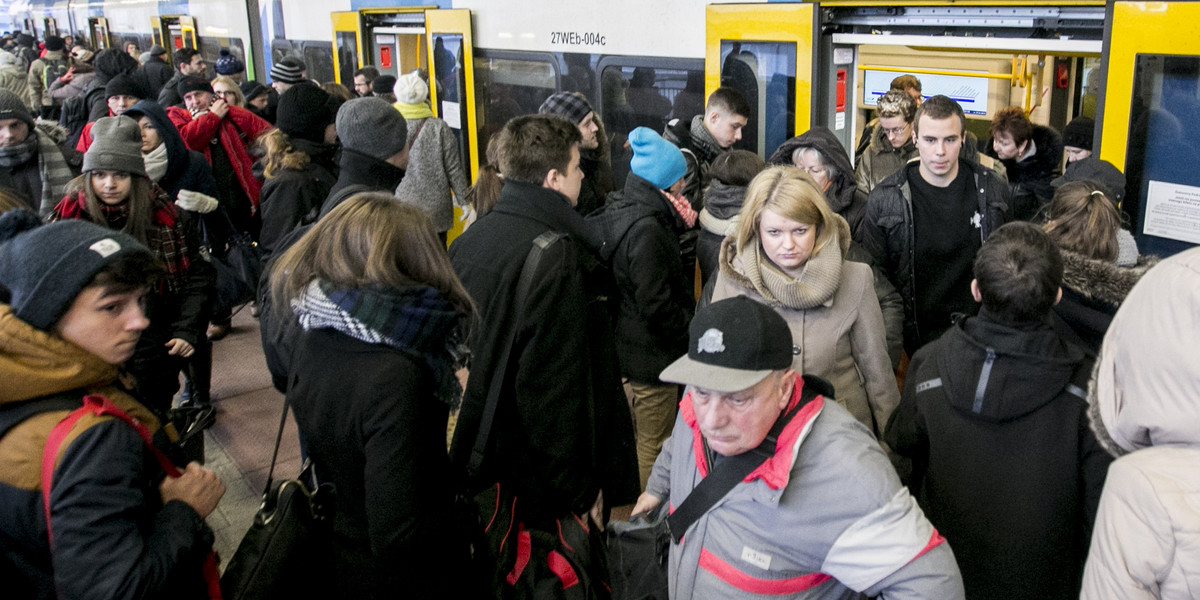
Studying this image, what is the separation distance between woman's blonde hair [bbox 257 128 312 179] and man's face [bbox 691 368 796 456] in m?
3.22

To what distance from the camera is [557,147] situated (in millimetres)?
2854

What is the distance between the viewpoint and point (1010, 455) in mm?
2162

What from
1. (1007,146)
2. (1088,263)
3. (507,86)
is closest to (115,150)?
(1088,263)

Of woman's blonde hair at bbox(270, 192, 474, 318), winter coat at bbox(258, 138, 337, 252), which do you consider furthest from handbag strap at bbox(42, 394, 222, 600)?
winter coat at bbox(258, 138, 337, 252)

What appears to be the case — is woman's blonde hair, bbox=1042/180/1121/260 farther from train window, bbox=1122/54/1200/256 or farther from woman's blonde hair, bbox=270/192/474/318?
woman's blonde hair, bbox=270/192/474/318

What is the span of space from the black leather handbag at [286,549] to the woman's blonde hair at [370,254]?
320 mm

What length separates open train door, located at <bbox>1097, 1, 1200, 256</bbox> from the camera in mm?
3143

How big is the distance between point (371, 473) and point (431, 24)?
595 centimetres

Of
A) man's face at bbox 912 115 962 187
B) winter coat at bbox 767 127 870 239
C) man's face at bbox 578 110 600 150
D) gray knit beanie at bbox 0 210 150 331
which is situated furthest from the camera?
man's face at bbox 578 110 600 150

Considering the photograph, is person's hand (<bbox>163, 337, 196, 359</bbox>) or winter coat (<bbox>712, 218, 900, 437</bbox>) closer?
winter coat (<bbox>712, 218, 900, 437</bbox>)

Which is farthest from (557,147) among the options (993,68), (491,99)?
(993,68)

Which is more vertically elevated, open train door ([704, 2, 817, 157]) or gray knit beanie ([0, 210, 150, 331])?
open train door ([704, 2, 817, 157])

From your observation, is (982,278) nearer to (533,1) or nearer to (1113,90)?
(1113,90)

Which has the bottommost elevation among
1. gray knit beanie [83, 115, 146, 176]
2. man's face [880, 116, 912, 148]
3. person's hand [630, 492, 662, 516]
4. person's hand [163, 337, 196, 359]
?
person's hand [163, 337, 196, 359]
